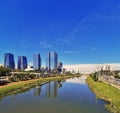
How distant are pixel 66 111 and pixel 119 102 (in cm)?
593

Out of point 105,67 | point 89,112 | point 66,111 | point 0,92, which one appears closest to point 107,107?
point 89,112

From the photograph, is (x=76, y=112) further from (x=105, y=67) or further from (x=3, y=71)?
(x=105, y=67)

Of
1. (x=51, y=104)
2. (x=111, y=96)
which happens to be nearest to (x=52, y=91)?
(x=111, y=96)

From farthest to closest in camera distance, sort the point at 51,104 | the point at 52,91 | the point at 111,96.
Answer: the point at 52,91 < the point at 111,96 < the point at 51,104

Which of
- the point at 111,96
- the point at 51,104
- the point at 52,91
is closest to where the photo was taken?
the point at 51,104

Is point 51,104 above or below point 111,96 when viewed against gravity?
below

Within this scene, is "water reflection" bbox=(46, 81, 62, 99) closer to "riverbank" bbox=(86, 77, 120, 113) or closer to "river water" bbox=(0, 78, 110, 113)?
"river water" bbox=(0, 78, 110, 113)

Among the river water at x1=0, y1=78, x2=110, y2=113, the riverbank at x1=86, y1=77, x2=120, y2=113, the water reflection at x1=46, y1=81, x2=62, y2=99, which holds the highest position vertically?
the riverbank at x1=86, y1=77, x2=120, y2=113

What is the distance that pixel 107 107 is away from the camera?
2217 centimetres

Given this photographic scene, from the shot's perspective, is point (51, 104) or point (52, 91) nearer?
point (51, 104)

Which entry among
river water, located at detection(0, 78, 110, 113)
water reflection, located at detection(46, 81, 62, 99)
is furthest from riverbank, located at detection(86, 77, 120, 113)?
water reflection, located at detection(46, 81, 62, 99)

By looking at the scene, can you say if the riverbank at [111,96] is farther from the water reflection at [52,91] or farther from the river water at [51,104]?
the water reflection at [52,91]

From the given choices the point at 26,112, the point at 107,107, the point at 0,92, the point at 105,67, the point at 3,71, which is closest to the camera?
the point at 26,112

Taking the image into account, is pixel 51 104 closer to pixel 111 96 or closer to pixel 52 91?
pixel 111 96
